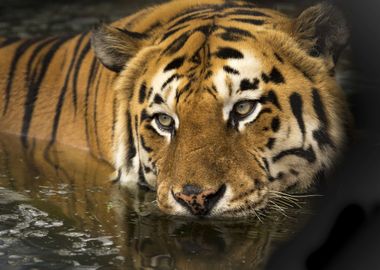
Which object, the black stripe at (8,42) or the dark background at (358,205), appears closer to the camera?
the dark background at (358,205)

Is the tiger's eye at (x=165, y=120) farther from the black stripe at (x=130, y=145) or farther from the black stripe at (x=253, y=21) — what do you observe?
the black stripe at (x=253, y=21)

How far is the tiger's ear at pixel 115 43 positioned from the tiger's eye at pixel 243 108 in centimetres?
68

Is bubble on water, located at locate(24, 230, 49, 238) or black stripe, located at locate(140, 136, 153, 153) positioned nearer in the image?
bubble on water, located at locate(24, 230, 49, 238)

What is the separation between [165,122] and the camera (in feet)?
10.6

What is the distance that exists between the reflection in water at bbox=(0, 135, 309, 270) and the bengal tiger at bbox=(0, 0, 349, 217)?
0.28ft

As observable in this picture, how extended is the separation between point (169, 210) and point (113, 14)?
16.8 feet

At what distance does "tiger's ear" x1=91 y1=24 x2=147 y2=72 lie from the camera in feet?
11.5

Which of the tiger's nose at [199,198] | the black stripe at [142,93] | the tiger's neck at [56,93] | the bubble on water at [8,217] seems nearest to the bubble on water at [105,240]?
the tiger's nose at [199,198]

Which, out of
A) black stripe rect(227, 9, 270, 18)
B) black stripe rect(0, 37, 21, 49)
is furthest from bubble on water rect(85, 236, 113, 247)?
black stripe rect(0, 37, 21, 49)

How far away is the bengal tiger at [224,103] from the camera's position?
9.66 ft

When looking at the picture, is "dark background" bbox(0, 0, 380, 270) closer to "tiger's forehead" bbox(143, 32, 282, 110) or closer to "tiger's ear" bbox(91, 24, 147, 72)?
"tiger's forehead" bbox(143, 32, 282, 110)

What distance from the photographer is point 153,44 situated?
3572 mm

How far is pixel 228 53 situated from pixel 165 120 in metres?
0.35

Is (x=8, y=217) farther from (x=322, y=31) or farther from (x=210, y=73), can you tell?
(x=322, y=31)
